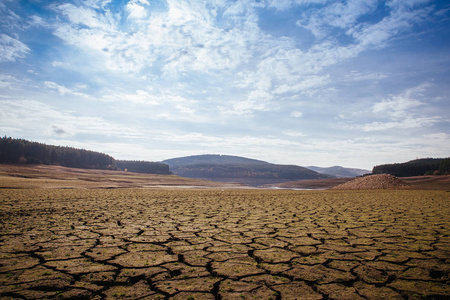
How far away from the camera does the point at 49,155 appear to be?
5900 centimetres

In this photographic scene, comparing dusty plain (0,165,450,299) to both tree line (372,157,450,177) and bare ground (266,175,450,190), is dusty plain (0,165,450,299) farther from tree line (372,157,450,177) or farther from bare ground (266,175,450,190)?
tree line (372,157,450,177)

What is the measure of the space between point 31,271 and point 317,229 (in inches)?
178

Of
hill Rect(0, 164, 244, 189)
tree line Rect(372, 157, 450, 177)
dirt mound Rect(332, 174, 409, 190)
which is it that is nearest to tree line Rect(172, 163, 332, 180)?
tree line Rect(372, 157, 450, 177)

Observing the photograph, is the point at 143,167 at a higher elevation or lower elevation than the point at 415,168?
lower

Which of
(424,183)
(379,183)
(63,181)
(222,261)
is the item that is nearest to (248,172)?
(424,183)

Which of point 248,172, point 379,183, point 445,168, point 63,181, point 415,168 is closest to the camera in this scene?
point 379,183

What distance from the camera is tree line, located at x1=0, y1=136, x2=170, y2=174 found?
168 ft

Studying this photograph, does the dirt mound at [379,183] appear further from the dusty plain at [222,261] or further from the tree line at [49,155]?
the tree line at [49,155]

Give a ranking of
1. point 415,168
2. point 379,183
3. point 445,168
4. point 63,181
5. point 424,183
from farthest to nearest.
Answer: point 415,168, point 445,168, point 424,183, point 63,181, point 379,183

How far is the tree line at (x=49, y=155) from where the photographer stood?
51.2 meters

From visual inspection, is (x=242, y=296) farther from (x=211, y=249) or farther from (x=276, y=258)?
(x=211, y=249)

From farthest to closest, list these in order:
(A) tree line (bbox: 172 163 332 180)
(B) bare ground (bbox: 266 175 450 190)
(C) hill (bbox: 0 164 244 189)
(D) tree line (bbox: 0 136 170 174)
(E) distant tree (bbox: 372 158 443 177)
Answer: (A) tree line (bbox: 172 163 332 180)
(E) distant tree (bbox: 372 158 443 177)
(D) tree line (bbox: 0 136 170 174)
(B) bare ground (bbox: 266 175 450 190)
(C) hill (bbox: 0 164 244 189)

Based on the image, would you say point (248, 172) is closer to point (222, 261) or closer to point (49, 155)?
point (49, 155)

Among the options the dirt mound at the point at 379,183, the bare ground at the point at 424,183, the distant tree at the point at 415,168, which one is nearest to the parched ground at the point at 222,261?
the dirt mound at the point at 379,183
